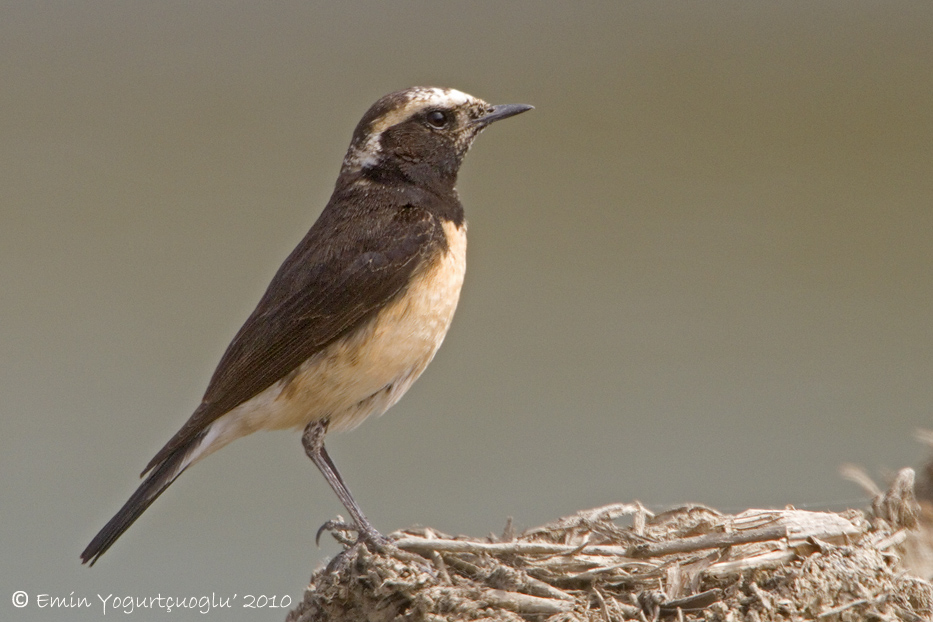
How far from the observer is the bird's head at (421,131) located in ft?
10.9

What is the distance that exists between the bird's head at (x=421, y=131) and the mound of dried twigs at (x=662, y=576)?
1392 millimetres

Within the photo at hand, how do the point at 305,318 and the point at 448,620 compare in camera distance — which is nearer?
the point at 448,620

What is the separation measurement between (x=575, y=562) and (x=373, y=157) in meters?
1.64

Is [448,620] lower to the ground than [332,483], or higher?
lower

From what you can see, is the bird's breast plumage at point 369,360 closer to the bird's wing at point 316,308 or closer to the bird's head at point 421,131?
the bird's wing at point 316,308

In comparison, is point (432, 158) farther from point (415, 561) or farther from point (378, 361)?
point (415, 561)

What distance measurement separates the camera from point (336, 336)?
3.02m

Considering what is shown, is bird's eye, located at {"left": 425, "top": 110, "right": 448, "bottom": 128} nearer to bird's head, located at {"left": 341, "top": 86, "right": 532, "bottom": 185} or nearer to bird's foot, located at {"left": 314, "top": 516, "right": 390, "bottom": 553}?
bird's head, located at {"left": 341, "top": 86, "right": 532, "bottom": 185}

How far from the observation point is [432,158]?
334cm

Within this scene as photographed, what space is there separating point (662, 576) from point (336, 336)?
1.27m

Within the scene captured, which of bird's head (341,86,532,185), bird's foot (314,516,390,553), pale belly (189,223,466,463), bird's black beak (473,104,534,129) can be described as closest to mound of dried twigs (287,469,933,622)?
bird's foot (314,516,390,553)

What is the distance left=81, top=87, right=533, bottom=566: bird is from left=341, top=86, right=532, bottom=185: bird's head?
119mm

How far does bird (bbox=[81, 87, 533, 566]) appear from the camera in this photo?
3025 mm

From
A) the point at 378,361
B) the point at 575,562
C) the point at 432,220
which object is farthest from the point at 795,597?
the point at 432,220
